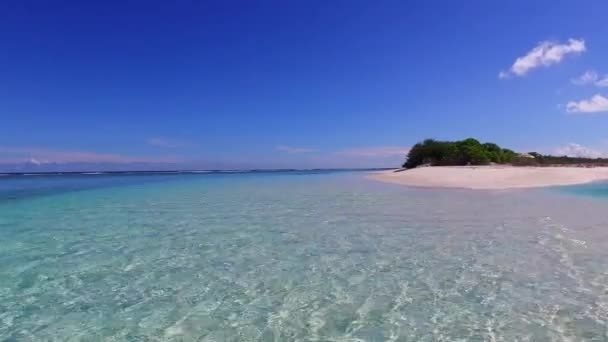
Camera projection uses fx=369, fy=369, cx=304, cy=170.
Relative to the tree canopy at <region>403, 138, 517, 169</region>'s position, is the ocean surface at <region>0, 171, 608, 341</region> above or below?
below

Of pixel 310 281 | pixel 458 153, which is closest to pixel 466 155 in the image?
pixel 458 153

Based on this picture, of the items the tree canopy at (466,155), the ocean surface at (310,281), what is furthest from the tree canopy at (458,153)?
the ocean surface at (310,281)

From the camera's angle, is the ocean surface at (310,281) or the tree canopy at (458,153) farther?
the tree canopy at (458,153)

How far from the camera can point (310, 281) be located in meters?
6.00

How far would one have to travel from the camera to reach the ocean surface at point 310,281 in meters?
4.34

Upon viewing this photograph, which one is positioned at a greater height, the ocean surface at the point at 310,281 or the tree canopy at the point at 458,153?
the tree canopy at the point at 458,153

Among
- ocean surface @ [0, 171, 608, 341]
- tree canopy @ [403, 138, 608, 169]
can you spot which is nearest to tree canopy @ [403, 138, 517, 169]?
tree canopy @ [403, 138, 608, 169]

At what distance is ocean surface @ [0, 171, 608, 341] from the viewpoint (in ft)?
14.3

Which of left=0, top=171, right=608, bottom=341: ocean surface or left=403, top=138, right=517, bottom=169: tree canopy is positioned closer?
left=0, top=171, right=608, bottom=341: ocean surface

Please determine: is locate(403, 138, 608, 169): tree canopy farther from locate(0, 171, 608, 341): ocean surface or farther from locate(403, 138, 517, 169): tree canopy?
locate(0, 171, 608, 341): ocean surface

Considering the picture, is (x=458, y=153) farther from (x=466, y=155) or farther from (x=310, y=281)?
(x=310, y=281)

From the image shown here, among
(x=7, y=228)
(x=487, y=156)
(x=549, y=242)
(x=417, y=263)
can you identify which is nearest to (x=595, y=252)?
(x=549, y=242)

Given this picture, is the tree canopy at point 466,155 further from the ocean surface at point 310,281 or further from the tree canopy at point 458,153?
the ocean surface at point 310,281

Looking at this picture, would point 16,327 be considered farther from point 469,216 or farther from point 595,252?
point 469,216
